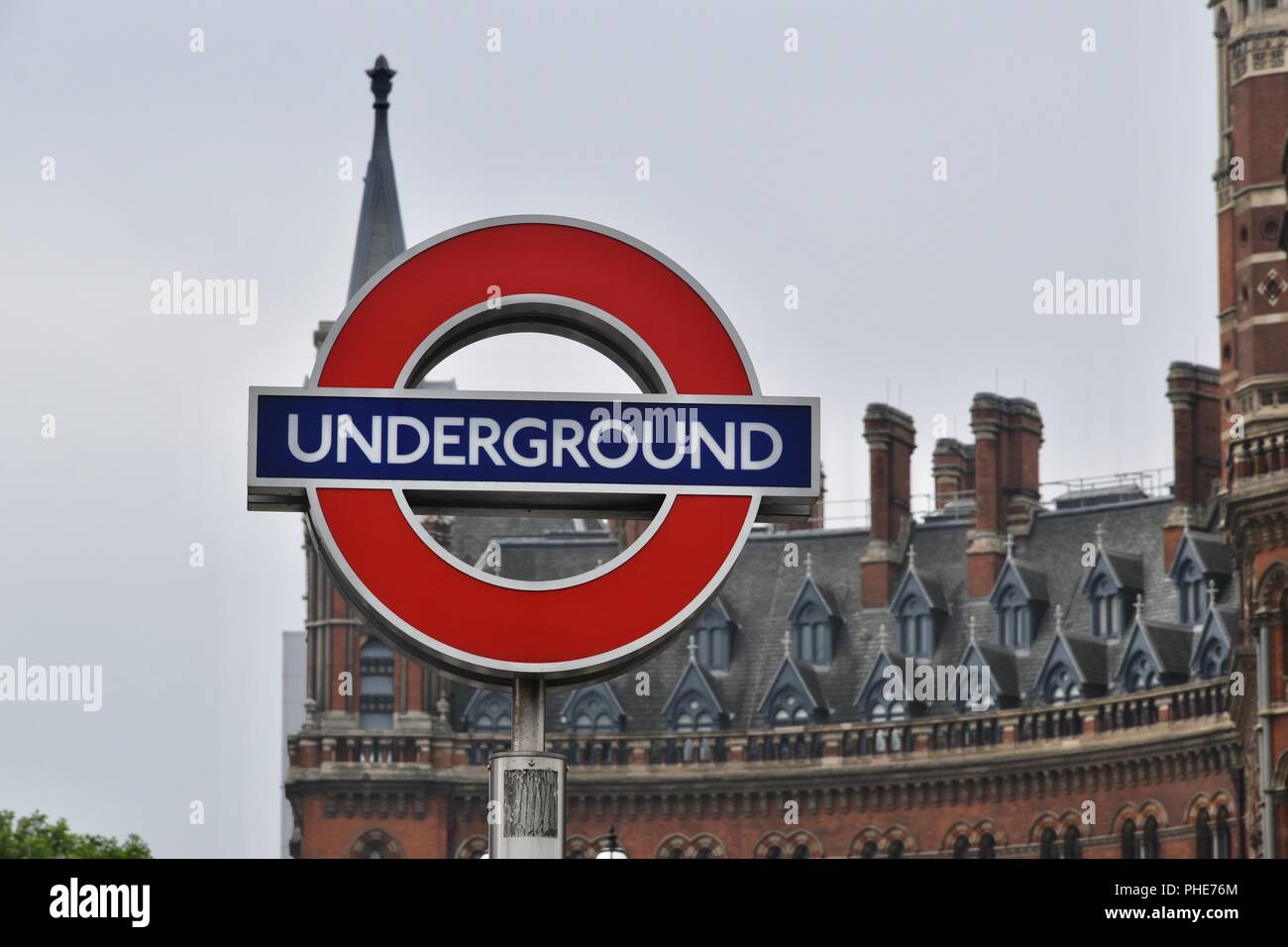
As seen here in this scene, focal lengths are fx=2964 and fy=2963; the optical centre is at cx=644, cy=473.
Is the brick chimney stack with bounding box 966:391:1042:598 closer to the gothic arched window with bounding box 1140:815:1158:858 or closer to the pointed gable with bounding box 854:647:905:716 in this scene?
the pointed gable with bounding box 854:647:905:716

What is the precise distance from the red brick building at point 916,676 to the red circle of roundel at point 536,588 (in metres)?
63.0

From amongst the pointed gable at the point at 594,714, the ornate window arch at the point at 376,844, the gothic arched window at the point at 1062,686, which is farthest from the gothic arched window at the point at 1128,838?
the ornate window arch at the point at 376,844

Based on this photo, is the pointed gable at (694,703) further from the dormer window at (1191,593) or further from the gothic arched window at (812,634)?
the dormer window at (1191,593)

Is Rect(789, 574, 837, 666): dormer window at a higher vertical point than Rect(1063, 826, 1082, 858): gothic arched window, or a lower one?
higher

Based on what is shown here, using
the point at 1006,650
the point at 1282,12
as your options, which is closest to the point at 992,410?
the point at 1006,650

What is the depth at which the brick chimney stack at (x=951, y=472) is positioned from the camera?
98.7m

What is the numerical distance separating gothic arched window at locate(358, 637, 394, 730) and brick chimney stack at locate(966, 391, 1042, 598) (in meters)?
18.7

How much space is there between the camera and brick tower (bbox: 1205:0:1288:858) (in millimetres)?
69875

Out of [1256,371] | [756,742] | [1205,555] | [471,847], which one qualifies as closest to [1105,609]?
[1205,555]

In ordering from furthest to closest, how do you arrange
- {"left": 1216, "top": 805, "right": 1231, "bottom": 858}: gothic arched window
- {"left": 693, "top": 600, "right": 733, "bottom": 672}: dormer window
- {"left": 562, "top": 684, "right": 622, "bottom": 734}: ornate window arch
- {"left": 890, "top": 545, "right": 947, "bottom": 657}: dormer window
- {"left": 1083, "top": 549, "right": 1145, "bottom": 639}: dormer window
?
{"left": 693, "top": 600, "right": 733, "bottom": 672}: dormer window, {"left": 562, "top": 684, "right": 622, "bottom": 734}: ornate window arch, {"left": 890, "top": 545, "right": 947, "bottom": 657}: dormer window, {"left": 1083, "top": 549, "right": 1145, "bottom": 639}: dormer window, {"left": 1216, "top": 805, "right": 1231, "bottom": 858}: gothic arched window

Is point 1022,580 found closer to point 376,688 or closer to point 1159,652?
point 1159,652

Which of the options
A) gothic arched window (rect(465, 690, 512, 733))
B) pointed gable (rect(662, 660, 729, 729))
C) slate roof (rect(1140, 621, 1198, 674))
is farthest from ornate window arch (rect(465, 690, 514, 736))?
slate roof (rect(1140, 621, 1198, 674))
